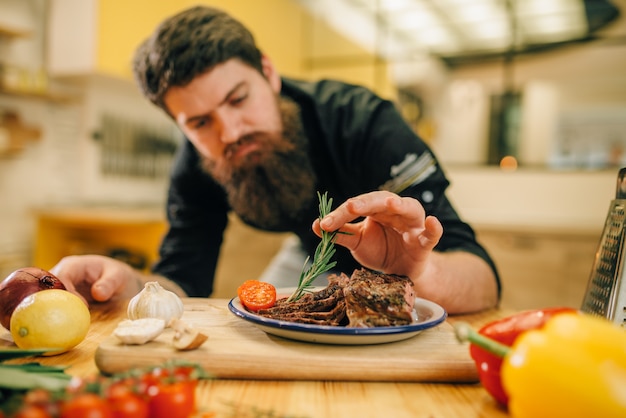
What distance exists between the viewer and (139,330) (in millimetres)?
735

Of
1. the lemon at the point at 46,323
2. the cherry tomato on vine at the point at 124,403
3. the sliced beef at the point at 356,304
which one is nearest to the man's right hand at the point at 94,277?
the lemon at the point at 46,323

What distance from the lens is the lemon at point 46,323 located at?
2.44 ft

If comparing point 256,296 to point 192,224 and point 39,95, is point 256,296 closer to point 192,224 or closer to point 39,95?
point 192,224

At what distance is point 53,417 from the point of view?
448mm

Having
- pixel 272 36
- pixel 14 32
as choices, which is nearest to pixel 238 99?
pixel 14 32

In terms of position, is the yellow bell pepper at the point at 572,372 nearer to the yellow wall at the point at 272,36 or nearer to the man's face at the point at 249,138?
the man's face at the point at 249,138

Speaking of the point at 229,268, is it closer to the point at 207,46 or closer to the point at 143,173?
the point at 143,173

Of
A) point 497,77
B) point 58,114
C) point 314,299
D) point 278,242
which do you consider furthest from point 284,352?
point 497,77

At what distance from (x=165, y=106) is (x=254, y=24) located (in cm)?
317

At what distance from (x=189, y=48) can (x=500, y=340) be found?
112 cm

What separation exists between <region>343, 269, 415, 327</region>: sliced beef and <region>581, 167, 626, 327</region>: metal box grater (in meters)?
0.31

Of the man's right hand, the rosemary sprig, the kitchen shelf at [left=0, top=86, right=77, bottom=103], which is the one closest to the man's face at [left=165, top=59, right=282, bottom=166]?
the man's right hand

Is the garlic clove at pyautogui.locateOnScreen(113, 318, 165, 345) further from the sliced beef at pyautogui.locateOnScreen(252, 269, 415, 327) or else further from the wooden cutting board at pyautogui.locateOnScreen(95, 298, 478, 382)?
the sliced beef at pyautogui.locateOnScreen(252, 269, 415, 327)

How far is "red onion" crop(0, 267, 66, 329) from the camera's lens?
84cm
